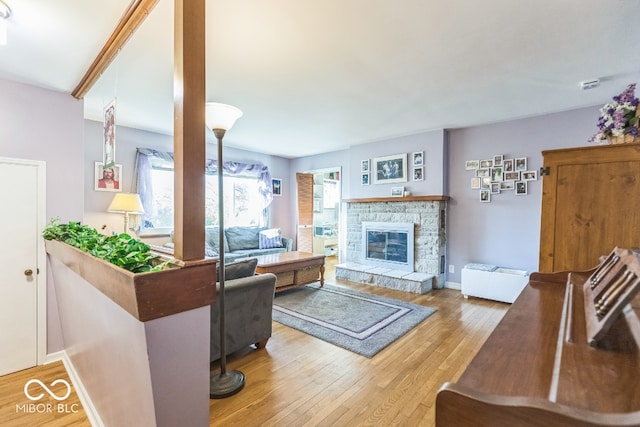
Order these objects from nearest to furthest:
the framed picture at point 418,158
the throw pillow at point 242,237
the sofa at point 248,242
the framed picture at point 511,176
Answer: the framed picture at point 511,176
the framed picture at point 418,158
the sofa at point 248,242
the throw pillow at point 242,237

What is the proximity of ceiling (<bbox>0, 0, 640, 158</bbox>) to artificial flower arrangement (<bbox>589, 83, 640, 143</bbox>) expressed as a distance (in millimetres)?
670

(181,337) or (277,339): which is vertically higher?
(181,337)

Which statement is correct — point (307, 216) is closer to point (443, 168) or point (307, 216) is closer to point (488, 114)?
point (443, 168)

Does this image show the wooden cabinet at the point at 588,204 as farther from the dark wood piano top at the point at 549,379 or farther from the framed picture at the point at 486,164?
the framed picture at the point at 486,164

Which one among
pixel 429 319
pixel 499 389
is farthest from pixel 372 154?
pixel 499 389

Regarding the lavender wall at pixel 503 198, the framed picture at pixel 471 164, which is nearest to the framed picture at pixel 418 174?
the lavender wall at pixel 503 198

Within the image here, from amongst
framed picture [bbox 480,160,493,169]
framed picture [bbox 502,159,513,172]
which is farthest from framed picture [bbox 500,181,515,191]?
framed picture [bbox 480,160,493,169]

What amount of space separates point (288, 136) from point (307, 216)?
2.42 meters

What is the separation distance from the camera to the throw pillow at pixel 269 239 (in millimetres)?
5676

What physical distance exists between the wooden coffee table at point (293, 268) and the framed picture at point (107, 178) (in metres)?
2.43

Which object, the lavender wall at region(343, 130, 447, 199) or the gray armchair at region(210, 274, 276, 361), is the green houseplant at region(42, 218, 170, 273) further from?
the lavender wall at region(343, 130, 447, 199)

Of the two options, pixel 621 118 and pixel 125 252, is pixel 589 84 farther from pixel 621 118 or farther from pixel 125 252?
pixel 125 252

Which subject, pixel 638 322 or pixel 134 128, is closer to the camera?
pixel 638 322

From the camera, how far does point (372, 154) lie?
211 inches
